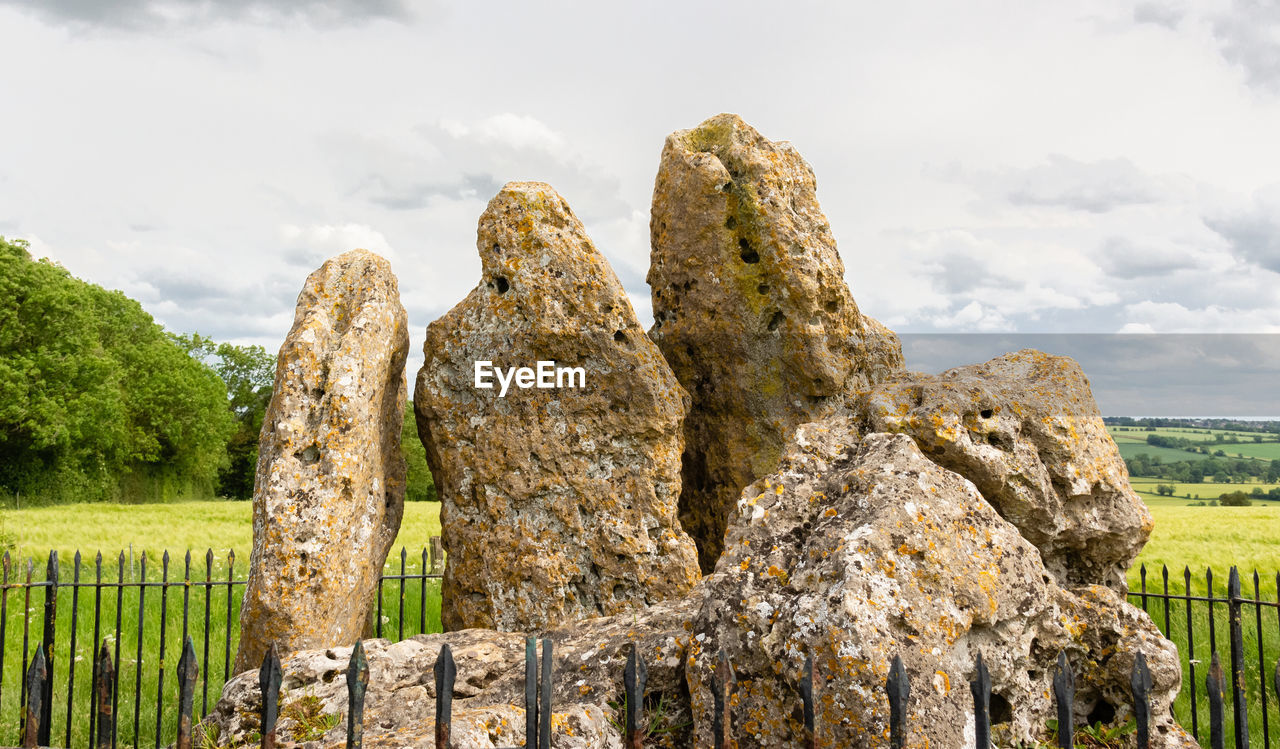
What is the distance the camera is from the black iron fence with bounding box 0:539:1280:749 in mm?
8914

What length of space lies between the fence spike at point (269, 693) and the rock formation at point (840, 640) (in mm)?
1060

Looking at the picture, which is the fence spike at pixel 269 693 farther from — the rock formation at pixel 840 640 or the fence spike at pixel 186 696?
the rock formation at pixel 840 640

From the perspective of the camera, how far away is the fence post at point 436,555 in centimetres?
1480

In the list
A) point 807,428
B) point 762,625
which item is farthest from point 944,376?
point 762,625

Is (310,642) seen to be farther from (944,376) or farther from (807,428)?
(944,376)

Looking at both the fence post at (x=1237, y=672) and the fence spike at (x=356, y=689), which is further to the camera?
the fence post at (x=1237, y=672)

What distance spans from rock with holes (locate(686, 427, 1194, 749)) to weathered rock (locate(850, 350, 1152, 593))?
0.80m

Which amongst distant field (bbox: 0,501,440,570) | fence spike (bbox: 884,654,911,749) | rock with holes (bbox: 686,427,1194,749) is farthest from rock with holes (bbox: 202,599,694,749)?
distant field (bbox: 0,501,440,570)

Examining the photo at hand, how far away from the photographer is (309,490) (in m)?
7.70

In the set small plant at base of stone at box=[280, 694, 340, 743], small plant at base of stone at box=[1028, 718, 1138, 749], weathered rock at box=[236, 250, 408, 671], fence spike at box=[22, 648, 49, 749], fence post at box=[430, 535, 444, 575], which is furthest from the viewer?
fence post at box=[430, 535, 444, 575]

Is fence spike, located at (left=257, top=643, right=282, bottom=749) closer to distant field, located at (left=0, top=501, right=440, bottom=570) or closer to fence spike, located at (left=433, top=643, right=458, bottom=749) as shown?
fence spike, located at (left=433, top=643, right=458, bottom=749)

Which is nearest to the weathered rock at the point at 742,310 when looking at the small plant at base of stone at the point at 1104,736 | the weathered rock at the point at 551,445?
the weathered rock at the point at 551,445

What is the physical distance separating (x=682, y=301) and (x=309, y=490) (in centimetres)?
438

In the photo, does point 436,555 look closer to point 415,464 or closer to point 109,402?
point 109,402
